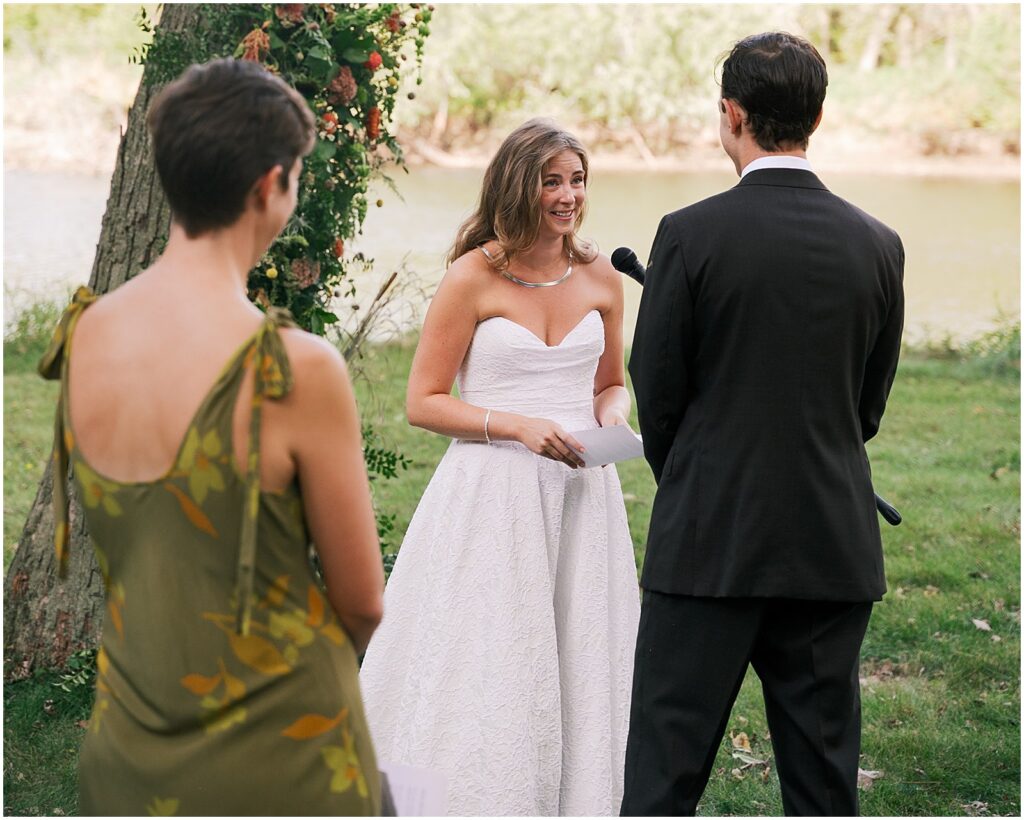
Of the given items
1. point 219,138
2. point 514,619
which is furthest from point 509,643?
point 219,138

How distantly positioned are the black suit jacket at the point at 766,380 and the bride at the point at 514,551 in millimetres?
708

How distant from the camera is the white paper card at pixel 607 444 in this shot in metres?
3.03

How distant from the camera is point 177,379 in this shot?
1556 mm

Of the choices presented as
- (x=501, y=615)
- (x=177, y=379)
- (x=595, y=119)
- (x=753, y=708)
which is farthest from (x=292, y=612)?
(x=595, y=119)

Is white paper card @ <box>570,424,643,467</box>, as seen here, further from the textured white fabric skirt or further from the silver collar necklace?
the silver collar necklace

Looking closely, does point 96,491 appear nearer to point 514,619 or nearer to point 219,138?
point 219,138

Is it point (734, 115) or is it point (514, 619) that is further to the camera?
point (514, 619)

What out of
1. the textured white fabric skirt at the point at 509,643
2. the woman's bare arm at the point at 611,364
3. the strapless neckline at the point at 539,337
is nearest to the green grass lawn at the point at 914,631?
the textured white fabric skirt at the point at 509,643

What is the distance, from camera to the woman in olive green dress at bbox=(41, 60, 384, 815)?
1548 mm

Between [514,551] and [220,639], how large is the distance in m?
1.67

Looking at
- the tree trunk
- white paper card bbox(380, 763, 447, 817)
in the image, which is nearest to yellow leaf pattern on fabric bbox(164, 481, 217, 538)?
white paper card bbox(380, 763, 447, 817)

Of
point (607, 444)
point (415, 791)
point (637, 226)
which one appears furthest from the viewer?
point (637, 226)

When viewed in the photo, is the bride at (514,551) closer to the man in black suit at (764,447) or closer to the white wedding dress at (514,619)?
the white wedding dress at (514,619)

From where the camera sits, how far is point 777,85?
236cm
